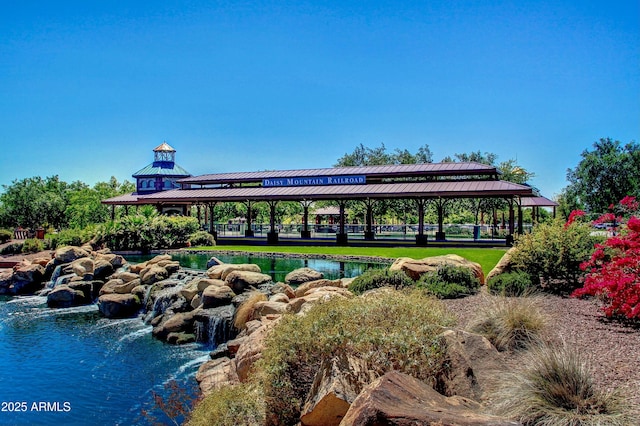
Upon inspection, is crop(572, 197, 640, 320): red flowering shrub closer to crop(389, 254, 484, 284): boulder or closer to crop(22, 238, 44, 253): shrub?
crop(389, 254, 484, 284): boulder

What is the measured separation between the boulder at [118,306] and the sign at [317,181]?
2109 centimetres

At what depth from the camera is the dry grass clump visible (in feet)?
39.3

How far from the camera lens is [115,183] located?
Answer: 65688 millimetres

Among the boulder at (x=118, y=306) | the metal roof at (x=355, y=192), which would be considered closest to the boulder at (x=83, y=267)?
the boulder at (x=118, y=306)

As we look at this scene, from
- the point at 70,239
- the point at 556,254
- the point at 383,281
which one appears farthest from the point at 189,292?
the point at 70,239

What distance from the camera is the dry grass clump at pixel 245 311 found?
11969mm

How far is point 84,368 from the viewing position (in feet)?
35.2

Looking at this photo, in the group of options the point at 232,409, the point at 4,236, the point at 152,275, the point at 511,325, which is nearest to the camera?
the point at 232,409

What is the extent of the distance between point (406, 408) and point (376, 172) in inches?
1266

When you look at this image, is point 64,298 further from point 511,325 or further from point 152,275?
point 511,325

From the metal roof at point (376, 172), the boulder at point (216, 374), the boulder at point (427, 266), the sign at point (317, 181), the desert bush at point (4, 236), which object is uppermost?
the metal roof at point (376, 172)

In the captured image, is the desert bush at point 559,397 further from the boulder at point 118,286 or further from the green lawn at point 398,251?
the boulder at point 118,286

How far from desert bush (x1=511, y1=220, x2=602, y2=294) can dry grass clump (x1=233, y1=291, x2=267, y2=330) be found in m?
6.44

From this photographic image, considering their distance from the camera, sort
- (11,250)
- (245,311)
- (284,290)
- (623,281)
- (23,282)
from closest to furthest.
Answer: (623,281), (245,311), (284,290), (23,282), (11,250)
